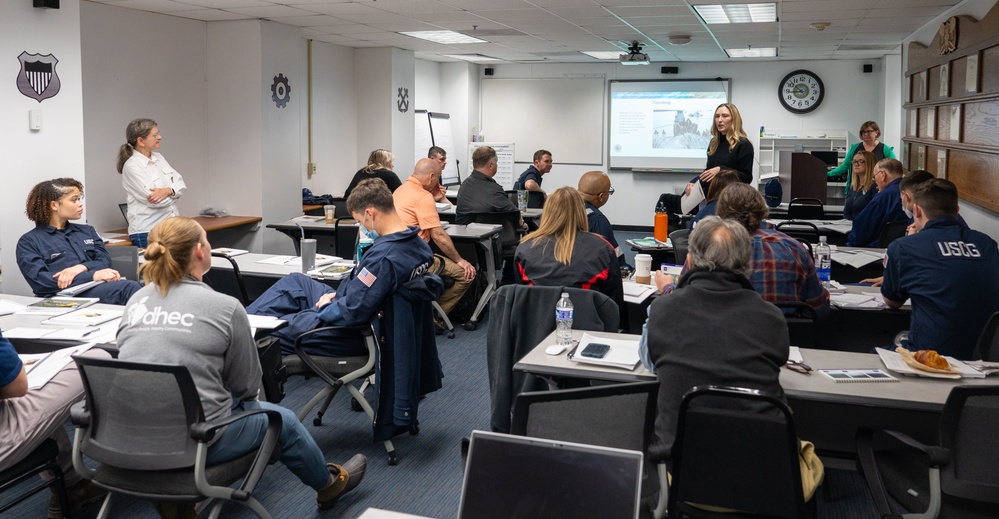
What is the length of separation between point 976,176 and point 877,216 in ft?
2.25

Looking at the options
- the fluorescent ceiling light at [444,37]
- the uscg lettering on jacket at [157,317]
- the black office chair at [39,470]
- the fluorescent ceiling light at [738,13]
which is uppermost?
the fluorescent ceiling light at [444,37]

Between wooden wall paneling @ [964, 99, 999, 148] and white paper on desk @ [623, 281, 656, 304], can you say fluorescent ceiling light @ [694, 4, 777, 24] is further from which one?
white paper on desk @ [623, 281, 656, 304]

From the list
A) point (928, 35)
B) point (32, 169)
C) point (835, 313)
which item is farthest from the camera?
point (928, 35)

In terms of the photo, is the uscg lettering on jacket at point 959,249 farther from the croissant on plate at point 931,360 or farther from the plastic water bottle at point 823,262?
the plastic water bottle at point 823,262

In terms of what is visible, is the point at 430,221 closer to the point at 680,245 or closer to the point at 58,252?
the point at 680,245

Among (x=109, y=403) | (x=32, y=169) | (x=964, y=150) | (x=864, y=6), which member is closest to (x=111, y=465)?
(x=109, y=403)

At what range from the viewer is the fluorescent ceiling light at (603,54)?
11.2 m

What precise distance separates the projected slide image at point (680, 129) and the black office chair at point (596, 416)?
10989 mm

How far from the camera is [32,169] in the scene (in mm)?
5398

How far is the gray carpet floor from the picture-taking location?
341 cm

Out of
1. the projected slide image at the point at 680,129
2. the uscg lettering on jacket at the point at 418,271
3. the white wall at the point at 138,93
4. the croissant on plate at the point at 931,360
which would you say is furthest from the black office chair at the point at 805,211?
the white wall at the point at 138,93

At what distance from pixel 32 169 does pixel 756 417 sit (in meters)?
4.96

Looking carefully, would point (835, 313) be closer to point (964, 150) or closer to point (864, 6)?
point (964, 150)

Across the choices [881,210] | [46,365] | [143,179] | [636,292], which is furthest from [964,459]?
[143,179]
